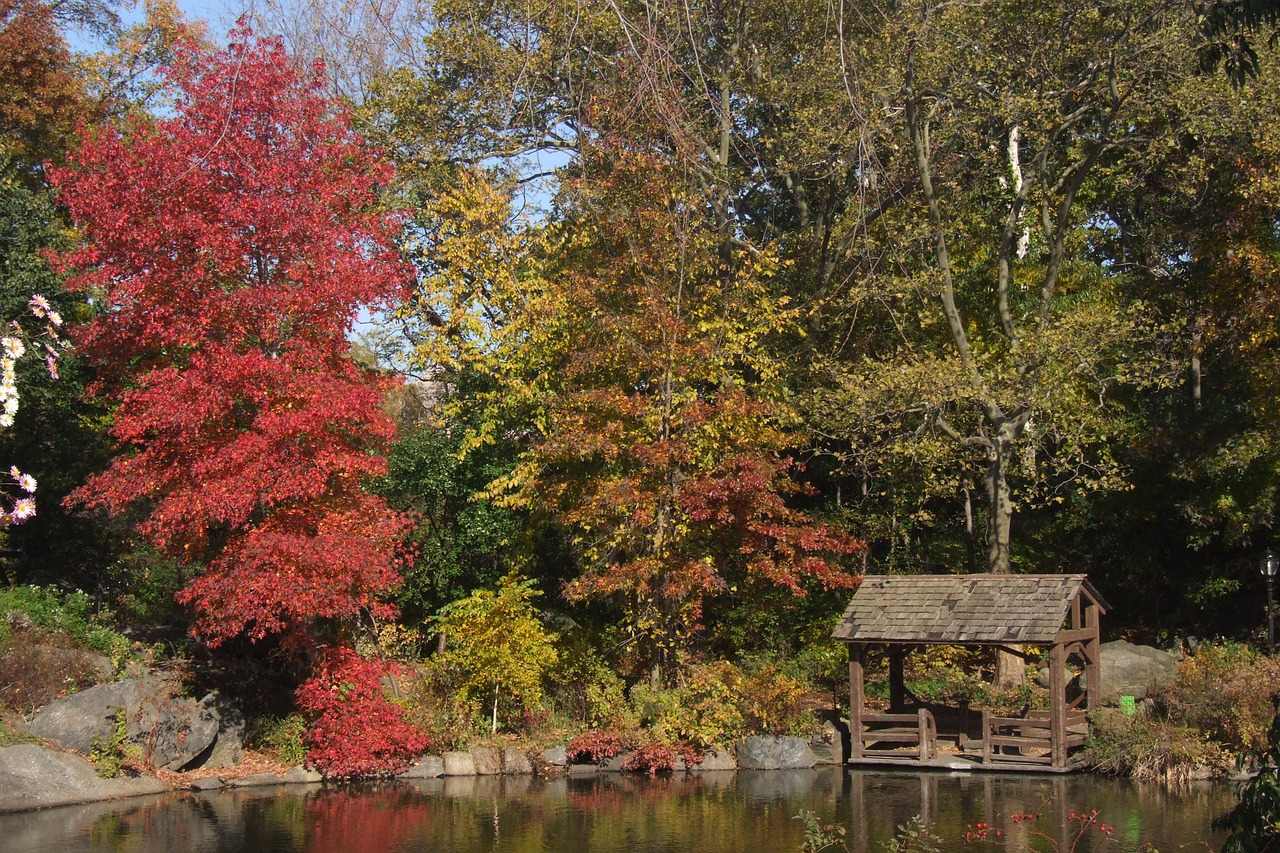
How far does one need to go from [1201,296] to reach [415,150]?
49.4 ft

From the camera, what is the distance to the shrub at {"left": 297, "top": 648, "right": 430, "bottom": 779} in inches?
664

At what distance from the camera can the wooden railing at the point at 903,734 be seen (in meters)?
17.1

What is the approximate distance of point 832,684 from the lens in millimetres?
22141


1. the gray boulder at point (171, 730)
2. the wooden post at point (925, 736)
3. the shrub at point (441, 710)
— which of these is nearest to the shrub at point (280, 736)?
the gray boulder at point (171, 730)

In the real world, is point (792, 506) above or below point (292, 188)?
below

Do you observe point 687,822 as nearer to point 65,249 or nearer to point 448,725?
point 448,725

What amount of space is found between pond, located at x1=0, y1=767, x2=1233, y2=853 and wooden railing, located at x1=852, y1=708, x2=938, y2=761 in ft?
1.34

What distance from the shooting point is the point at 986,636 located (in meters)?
16.6

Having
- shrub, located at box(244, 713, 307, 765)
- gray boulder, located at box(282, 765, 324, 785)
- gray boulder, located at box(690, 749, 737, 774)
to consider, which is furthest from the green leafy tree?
gray boulder, located at box(690, 749, 737, 774)

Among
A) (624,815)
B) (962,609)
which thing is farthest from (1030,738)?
(624,815)

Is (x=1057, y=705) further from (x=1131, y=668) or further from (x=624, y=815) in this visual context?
(x=624, y=815)

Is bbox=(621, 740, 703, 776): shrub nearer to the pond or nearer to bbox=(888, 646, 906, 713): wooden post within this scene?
the pond

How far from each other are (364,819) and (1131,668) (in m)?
13.0

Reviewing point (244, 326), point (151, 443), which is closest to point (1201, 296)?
point (244, 326)
